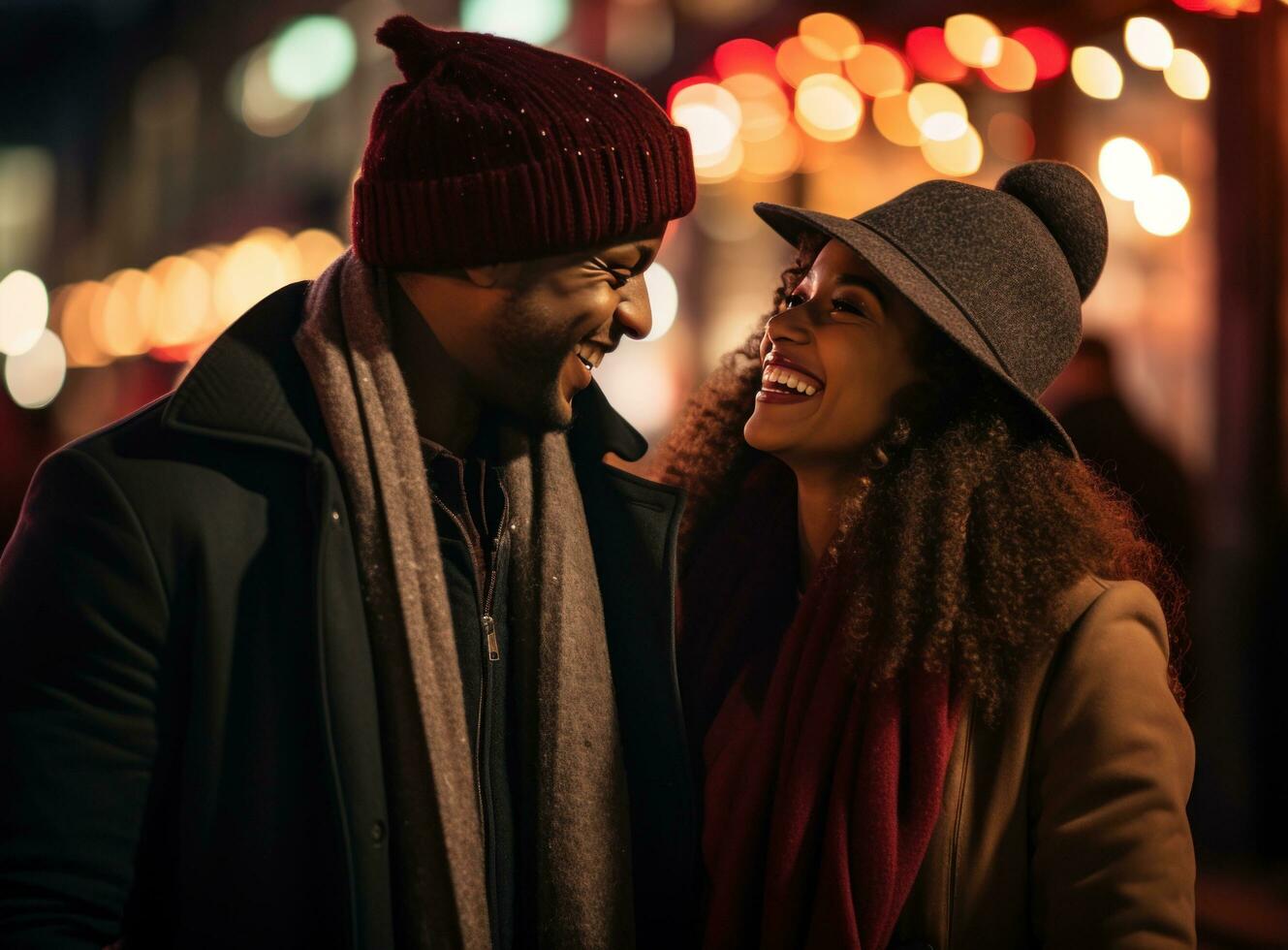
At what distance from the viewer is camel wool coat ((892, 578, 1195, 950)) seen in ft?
5.81

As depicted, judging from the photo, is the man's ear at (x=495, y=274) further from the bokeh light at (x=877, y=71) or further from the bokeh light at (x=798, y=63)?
the bokeh light at (x=798, y=63)

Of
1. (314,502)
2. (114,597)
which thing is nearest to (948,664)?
(314,502)

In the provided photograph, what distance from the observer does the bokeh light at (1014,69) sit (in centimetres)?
591

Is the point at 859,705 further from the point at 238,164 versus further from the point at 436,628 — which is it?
the point at 238,164

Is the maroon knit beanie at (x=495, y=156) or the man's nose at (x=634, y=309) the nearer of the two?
the maroon knit beanie at (x=495, y=156)

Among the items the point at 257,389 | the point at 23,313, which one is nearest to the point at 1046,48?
the point at 257,389

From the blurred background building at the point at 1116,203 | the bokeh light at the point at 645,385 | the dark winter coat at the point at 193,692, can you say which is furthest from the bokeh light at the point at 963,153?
A: the dark winter coat at the point at 193,692

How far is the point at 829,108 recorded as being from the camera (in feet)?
23.3

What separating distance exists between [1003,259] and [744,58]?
5.97 metres

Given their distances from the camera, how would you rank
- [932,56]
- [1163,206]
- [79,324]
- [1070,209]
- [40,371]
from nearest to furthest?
[1070,209]
[1163,206]
[932,56]
[79,324]
[40,371]

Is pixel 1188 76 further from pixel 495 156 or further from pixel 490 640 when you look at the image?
pixel 490 640

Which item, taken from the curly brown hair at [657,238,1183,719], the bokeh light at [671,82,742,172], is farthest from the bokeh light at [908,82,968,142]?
the curly brown hair at [657,238,1183,719]

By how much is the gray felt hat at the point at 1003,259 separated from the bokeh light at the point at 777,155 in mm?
5508

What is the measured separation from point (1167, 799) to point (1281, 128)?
4.46m
